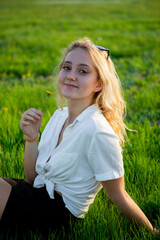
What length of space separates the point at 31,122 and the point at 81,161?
1.49ft

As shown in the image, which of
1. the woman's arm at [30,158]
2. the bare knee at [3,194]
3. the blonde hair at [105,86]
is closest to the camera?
the bare knee at [3,194]

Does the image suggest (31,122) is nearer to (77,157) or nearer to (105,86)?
(77,157)

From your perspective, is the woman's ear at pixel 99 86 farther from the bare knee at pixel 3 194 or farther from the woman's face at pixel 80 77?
the bare knee at pixel 3 194

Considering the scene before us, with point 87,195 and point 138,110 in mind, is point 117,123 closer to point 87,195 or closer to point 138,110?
point 87,195

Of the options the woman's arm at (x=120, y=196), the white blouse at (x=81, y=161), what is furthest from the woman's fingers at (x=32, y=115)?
the woman's arm at (x=120, y=196)

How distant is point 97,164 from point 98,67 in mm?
598

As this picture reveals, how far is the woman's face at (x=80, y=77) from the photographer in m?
1.58

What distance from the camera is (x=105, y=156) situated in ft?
4.53

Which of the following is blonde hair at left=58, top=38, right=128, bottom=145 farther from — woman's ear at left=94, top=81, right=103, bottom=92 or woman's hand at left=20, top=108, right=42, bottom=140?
woman's hand at left=20, top=108, right=42, bottom=140

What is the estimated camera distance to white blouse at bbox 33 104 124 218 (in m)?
1.38

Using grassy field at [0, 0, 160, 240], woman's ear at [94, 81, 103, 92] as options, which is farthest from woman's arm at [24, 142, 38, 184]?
Answer: woman's ear at [94, 81, 103, 92]

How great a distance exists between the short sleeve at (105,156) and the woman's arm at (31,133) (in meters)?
0.45

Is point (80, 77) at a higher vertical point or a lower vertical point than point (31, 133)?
higher

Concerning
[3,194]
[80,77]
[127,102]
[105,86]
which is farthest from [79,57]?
[127,102]
